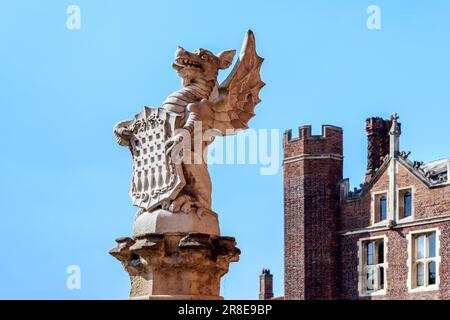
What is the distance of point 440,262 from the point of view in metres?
49.2

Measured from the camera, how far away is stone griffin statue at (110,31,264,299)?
523 inches

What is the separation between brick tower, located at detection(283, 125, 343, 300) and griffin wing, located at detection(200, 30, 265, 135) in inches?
1519

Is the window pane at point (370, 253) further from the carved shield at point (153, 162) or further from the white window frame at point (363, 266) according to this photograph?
the carved shield at point (153, 162)

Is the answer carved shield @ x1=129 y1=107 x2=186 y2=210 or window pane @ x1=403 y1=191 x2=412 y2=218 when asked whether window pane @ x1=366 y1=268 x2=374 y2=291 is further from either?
carved shield @ x1=129 y1=107 x2=186 y2=210

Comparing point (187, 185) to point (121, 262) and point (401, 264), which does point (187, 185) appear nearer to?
point (121, 262)

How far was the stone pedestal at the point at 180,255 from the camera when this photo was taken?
1320 cm

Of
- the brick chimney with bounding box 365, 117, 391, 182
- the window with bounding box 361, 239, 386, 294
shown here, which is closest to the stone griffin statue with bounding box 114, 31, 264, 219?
the window with bounding box 361, 239, 386, 294

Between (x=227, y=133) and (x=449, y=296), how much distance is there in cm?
3556

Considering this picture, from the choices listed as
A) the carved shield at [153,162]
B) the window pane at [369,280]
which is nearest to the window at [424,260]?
the window pane at [369,280]

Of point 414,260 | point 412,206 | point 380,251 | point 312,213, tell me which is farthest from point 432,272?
point 312,213

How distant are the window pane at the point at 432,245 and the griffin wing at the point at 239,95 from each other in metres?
36.6

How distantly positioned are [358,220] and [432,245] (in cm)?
385
